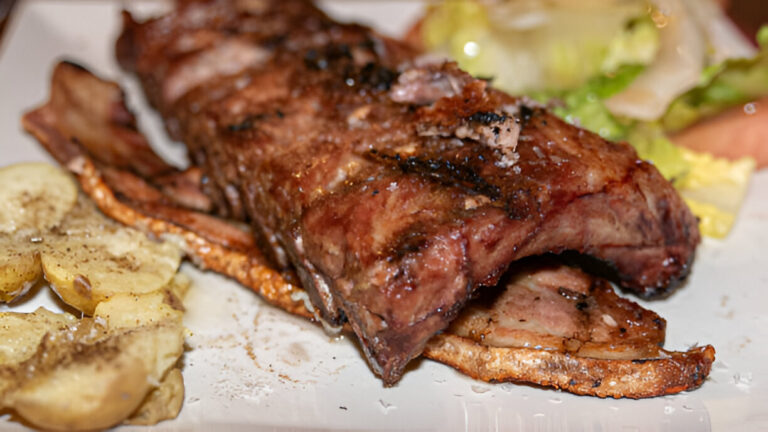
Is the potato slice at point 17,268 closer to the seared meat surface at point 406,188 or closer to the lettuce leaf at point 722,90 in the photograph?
the seared meat surface at point 406,188

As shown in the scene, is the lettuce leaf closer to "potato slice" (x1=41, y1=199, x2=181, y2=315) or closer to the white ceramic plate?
the white ceramic plate

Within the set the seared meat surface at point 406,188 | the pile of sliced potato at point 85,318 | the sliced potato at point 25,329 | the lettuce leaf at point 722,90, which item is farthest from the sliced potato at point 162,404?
the lettuce leaf at point 722,90

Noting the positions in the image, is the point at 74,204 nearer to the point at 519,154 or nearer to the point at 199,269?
the point at 199,269

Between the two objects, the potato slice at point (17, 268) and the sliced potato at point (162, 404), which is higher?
the potato slice at point (17, 268)

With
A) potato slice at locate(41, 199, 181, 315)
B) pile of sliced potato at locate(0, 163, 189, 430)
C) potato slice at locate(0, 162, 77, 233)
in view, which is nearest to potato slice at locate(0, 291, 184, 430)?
pile of sliced potato at locate(0, 163, 189, 430)

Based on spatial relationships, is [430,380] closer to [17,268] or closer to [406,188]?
[406,188]

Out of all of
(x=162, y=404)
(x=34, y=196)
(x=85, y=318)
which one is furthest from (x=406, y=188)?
(x=34, y=196)
